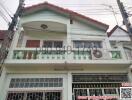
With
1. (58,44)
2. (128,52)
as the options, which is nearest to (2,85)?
(58,44)

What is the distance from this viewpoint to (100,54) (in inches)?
373

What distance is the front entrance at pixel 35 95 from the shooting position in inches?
330

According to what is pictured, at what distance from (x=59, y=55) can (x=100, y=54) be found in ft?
7.23

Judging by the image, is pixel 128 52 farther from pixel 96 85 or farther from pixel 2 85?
pixel 2 85

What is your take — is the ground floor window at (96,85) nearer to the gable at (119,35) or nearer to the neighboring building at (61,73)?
the neighboring building at (61,73)

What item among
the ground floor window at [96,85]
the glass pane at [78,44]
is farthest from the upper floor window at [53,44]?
the ground floor window at [96,85]

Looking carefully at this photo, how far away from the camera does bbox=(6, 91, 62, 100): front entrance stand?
27.5ft

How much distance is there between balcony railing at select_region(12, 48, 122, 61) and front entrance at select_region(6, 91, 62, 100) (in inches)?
70.7

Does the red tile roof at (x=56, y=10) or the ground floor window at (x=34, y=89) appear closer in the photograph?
the ground floor window at (x=34, y=89)

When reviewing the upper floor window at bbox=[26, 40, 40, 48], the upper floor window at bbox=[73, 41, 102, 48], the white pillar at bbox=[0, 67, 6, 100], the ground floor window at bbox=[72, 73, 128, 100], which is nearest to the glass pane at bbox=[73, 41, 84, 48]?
the upper floor window at bbox=[73, 41, 102, 48]

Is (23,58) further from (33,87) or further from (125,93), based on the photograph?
(125,93)

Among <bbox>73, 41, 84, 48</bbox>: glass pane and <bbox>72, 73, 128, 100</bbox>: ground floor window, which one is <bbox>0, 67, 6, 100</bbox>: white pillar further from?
<bbox>73, 41, 84, 48</bbox>: glass pane

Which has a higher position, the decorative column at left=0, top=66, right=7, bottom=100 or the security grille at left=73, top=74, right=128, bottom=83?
the security grille at left=73, top=74, right=128, bottom=83

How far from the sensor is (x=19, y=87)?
8.65 meters
